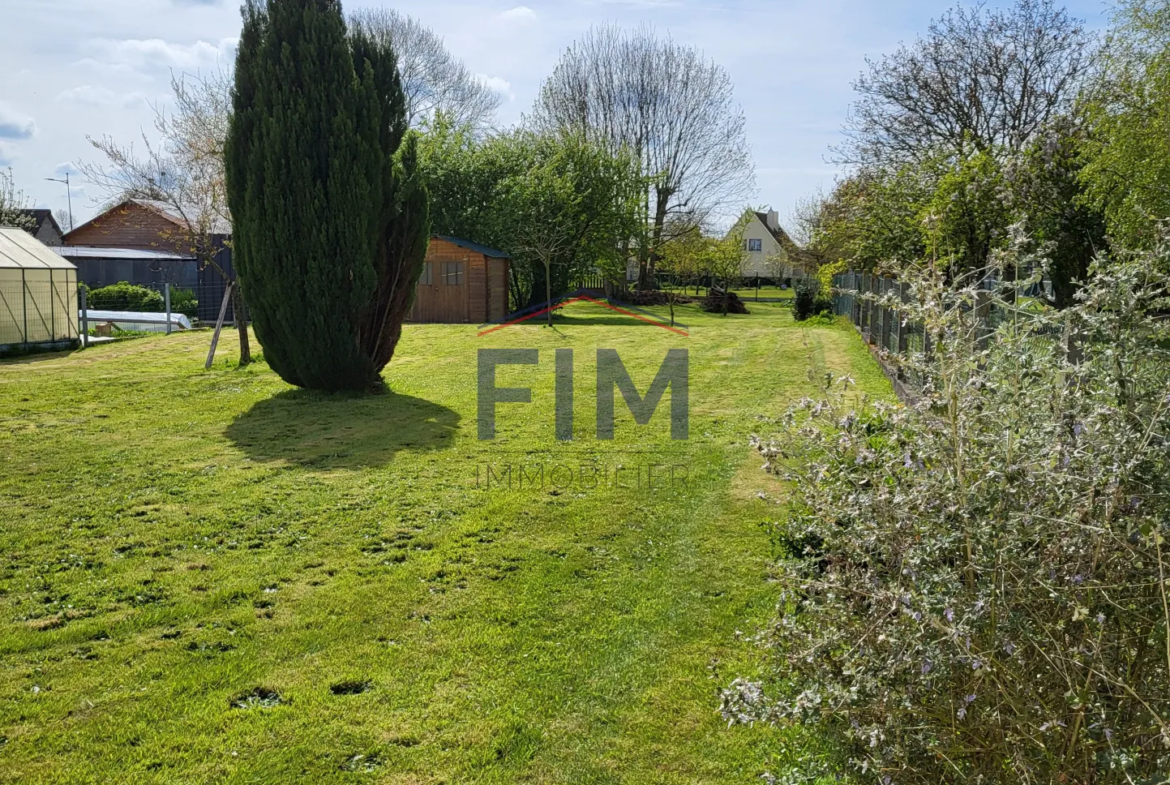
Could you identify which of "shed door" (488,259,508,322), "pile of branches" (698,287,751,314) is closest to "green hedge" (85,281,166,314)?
"shed door" (488,259,508,322)

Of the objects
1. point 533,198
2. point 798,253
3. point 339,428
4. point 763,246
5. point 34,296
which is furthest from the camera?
point 763,246

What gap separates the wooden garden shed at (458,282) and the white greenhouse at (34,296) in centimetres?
1072

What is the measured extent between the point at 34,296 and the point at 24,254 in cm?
108

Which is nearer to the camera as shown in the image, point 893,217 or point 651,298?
point 893,217

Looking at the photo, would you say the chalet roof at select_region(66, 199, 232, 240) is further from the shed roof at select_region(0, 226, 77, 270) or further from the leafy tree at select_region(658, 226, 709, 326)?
the leafy tree at select_region(658, 226, 709, 326)

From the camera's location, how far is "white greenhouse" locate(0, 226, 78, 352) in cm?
1570

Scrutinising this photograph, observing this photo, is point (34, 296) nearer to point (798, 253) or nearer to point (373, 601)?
point (373, 601)

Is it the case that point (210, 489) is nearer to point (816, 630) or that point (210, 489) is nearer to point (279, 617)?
point (279, 617)

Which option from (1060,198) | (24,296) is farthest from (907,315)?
(24,296)

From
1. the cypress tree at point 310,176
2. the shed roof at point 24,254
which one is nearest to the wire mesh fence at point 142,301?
the shed roof at point 24,254

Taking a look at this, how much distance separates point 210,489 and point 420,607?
3.20m

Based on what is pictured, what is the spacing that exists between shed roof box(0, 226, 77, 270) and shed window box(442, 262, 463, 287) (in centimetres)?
1109

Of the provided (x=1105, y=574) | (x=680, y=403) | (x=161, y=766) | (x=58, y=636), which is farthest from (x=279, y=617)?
(x=680, y=403)

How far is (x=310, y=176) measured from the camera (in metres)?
10.6
